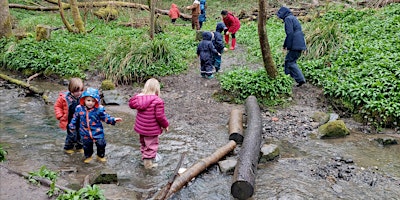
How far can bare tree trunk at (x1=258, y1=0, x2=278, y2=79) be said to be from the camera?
26.9 feet

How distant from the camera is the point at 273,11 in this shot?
19672 millimetres

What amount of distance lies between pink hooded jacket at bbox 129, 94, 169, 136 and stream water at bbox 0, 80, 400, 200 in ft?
2.15

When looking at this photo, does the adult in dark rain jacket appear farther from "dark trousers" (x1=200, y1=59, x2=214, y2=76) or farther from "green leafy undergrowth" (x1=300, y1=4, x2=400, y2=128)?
"dark trousers" (x1=200, y1=59, x2=214, y2=76)

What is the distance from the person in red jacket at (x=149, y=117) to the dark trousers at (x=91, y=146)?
634 millimetres

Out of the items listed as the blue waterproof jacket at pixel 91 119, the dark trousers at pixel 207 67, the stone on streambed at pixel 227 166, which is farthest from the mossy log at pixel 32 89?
Result: the stone on streambed at pixel 227 166

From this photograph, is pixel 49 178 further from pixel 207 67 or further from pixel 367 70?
pixel 367 70

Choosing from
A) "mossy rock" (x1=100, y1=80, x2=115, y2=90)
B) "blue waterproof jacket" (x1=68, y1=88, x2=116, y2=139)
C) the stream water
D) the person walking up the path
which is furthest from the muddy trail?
the person walking up the path

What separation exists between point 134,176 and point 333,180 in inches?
122

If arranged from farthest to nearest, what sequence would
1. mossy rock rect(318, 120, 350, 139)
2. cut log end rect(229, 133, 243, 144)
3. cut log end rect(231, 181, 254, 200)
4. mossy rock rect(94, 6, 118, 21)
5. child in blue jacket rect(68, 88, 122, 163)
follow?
mossy rock rect(94, 6, 118, 21)
mossy rock rect(318, 120, 350, 139)
cut log end rect(229, 133, 243, 144)
child in blue jacket rect(68, 88, 122, 163)
cut log end rect(231, 181, 254, 200)

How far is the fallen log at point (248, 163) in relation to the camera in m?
4.91

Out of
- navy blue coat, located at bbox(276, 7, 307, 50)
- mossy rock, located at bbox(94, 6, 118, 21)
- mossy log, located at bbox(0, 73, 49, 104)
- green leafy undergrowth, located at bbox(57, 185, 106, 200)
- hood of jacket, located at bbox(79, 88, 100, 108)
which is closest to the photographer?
green leafy undergrowth, located at bbox(57, 185, 106, 200)

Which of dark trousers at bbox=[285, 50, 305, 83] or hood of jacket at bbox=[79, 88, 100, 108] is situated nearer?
hood of jacket at bbox=[79, 88, 100, 108]

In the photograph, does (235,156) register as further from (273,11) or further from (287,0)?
(287,0)

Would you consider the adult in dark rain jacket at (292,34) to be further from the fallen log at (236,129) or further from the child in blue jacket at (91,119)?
the child in blue jacket at (91,119)
